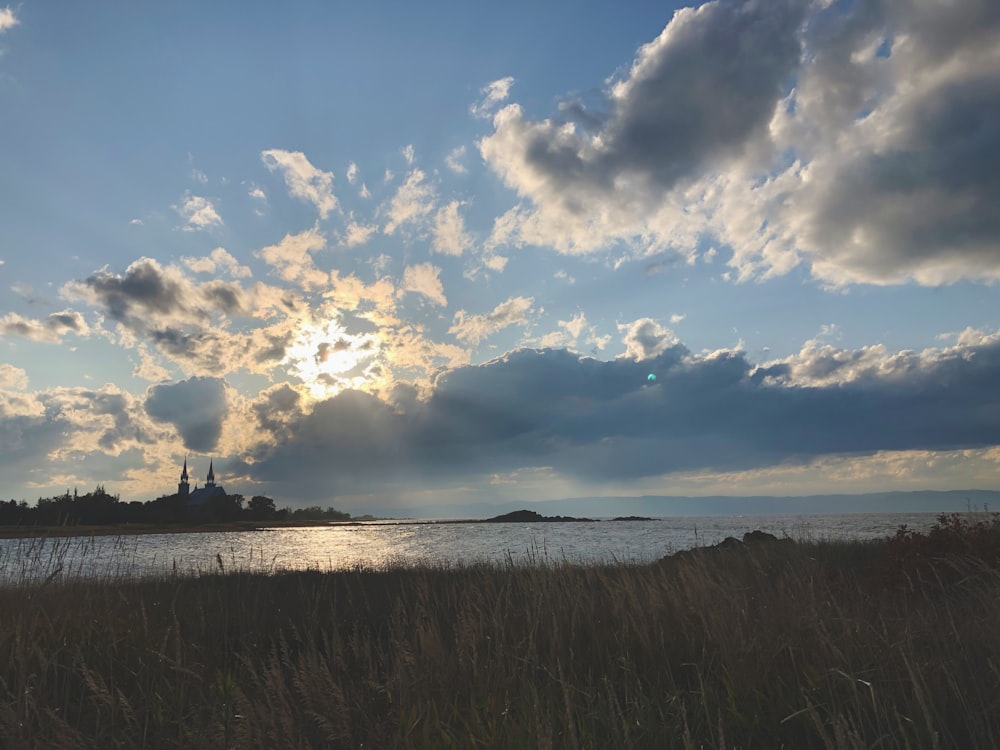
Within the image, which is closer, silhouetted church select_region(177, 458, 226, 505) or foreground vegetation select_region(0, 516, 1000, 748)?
foreground vegetation select_region(0, 516, 1000, 748)

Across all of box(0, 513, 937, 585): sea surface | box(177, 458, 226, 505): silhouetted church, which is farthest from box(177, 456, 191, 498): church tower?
box(0, 513, 937, 585): sea surface

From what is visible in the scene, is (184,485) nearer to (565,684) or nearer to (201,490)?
(201,490)

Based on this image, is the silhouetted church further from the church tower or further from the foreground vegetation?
the foreground vegetation

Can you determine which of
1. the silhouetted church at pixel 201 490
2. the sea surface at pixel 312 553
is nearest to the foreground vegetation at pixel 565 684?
the sea surface at pixel 312 553

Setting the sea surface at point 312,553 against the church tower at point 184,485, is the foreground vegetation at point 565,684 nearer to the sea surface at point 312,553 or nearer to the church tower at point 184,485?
the sea surface at point 312,553

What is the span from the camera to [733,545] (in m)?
26.2

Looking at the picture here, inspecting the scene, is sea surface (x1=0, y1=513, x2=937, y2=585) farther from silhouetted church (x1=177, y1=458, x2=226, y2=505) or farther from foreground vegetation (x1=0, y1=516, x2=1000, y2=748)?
silhouetted church (x1=177, y1=458, x2=226, y2=505)

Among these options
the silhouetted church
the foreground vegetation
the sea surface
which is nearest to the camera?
the foreground vegetation

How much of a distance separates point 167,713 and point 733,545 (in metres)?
25.1

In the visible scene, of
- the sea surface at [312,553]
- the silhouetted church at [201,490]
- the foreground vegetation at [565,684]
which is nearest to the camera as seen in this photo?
the foreground vegetation at [565,684]

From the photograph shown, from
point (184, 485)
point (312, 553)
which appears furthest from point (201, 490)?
point (312, 553)

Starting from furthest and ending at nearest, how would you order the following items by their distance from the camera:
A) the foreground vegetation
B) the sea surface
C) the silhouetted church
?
1. the silhouetted church
2. the sea surface
3. the foreground vegetation

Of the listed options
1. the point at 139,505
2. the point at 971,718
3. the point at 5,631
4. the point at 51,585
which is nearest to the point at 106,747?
the point at 5,631

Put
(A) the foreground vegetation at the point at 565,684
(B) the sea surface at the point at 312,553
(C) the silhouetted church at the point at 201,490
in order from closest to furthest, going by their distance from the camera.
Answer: (A) the foreground vegetation at the point at 565,684 < (B) the sea surface at the point at 312,553 < (C) the silhouetted church at the point at 201,490
